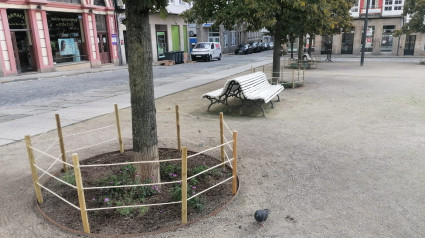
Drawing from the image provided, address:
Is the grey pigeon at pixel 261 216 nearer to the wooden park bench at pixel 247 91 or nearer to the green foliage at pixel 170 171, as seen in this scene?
the green foliage at pixel 170 171

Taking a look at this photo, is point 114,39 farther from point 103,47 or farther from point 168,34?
point 168,34

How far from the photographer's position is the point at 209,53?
3128 cm

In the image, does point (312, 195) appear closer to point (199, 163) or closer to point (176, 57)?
point (199, 163)

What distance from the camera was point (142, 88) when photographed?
4.34m

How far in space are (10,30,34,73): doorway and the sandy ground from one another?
48.3ft

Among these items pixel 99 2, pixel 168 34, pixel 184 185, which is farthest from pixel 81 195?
pixel 168 34

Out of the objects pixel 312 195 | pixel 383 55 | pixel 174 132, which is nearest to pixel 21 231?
pixel 312 195

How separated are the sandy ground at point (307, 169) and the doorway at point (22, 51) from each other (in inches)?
579

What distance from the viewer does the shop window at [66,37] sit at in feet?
74.7

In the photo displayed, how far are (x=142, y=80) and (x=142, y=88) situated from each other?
0.10 meters

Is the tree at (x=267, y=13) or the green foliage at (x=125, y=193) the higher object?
the tree at (x=267, y=13)

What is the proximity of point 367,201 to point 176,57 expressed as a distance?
26.4 meters

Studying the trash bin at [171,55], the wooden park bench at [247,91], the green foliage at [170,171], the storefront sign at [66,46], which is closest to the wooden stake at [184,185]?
the green foliage at [170,171]

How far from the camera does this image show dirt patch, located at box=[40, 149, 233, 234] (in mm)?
3803
